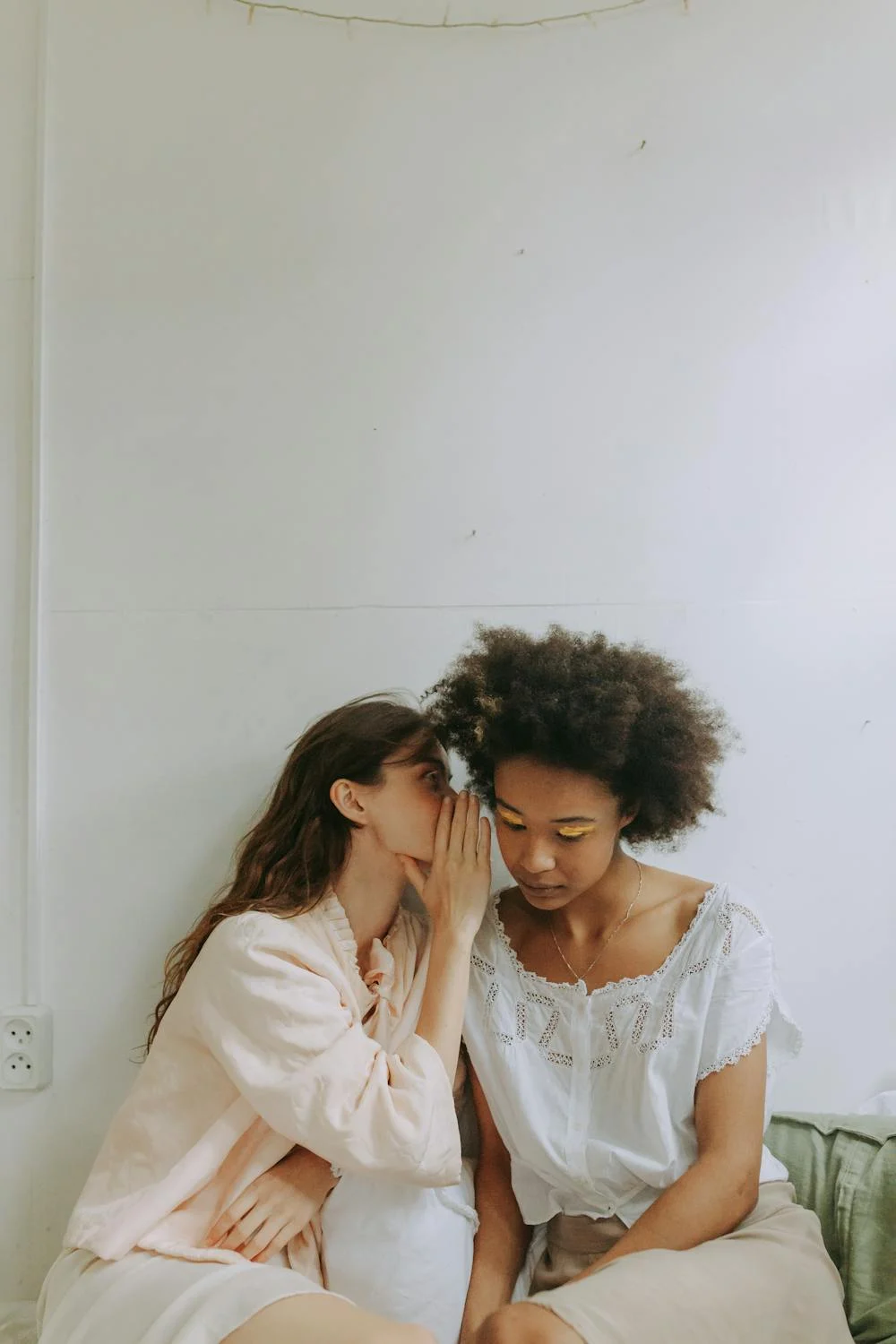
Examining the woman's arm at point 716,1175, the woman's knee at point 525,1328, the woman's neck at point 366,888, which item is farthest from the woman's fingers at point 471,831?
the woman's knee at point 525,1328

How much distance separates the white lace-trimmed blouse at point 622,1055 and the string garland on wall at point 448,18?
50.9 inches

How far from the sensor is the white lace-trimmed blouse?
131 centimetres

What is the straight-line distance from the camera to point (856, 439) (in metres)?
1.65

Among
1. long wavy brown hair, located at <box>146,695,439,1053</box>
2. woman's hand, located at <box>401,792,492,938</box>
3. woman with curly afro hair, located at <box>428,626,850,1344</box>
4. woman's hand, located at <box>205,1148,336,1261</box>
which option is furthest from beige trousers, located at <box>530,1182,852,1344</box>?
long wavy brown hair, located at <box>146,695,439,1053</box>

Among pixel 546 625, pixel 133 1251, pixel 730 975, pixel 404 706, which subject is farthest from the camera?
pixel 546 625

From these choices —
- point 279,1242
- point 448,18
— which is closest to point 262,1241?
point 279,1242

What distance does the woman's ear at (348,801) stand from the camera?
141 centimetres

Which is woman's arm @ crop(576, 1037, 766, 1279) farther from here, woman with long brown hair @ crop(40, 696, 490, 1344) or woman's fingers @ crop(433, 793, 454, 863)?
woman's fingers @ crop(433, 793, 454, 863)

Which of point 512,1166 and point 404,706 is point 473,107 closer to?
point 404,706

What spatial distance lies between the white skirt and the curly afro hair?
0.52 metres

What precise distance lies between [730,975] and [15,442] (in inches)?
49.5

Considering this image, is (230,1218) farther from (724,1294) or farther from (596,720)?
(596,720)

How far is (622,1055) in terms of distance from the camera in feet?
4.40

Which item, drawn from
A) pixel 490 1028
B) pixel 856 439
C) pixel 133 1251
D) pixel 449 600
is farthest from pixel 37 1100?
pixel 856 439
